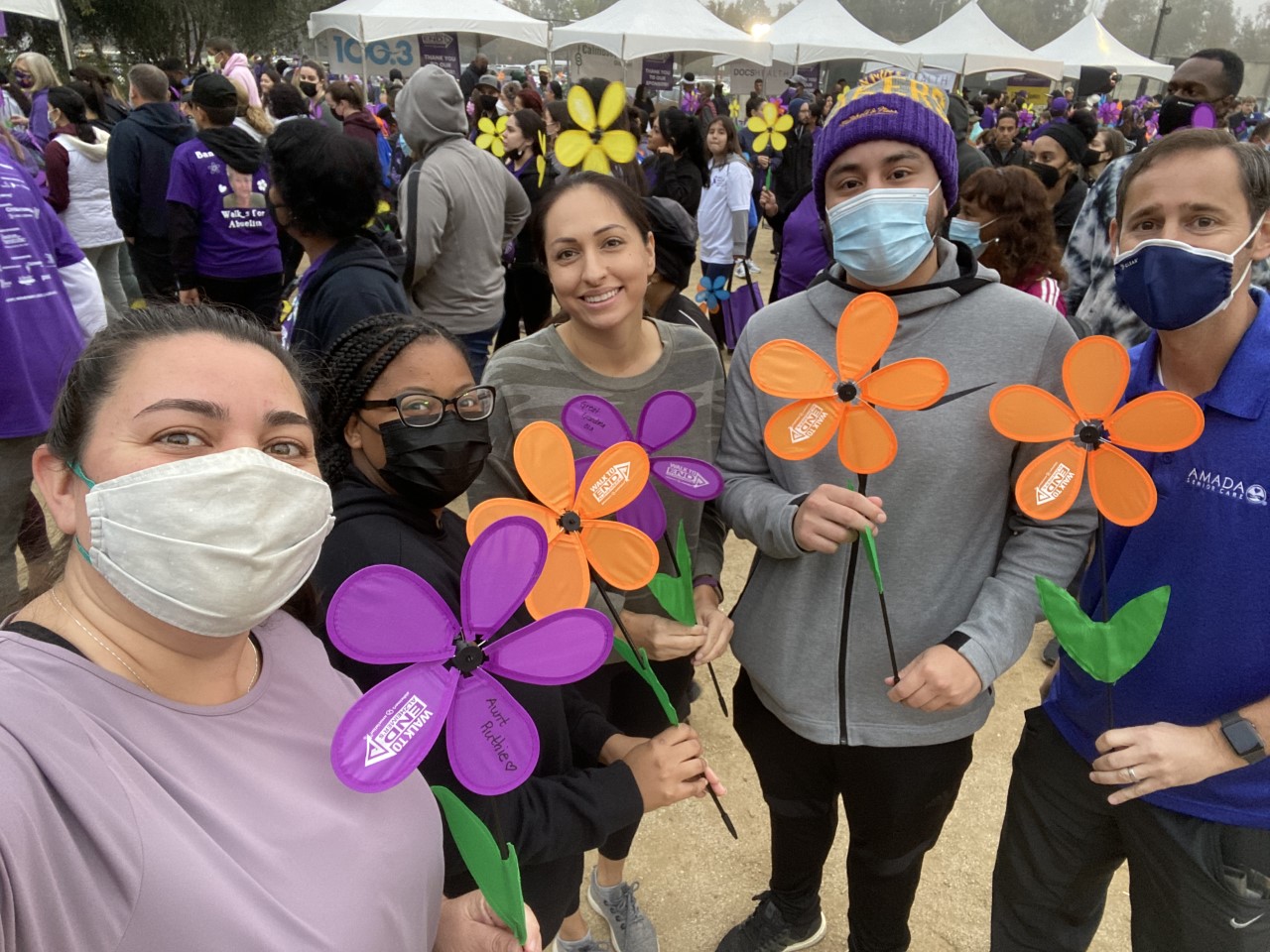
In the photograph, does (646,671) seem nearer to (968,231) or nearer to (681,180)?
(968,231)

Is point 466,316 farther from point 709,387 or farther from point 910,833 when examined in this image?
point 910,833

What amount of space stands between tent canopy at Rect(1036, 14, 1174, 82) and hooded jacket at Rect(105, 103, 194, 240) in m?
21.9

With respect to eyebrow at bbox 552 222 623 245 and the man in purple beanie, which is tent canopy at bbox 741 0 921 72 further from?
the man in purple beanie

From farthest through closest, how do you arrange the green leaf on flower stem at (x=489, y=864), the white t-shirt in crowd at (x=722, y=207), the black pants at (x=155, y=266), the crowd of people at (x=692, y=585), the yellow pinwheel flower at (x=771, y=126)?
the yellow pinwheel flower at (x=771, y=126) < the white t-shirt in crowd at (x=722, y=207) < the black pants at (x=155, y=266) < the green leaf on flower stem at (x=489, y=864) < the crowd of people at (x=692, y=585)

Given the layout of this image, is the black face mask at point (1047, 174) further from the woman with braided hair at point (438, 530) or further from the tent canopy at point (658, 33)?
the tent canopy at point (658, 33)

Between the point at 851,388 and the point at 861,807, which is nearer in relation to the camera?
the point at 851,388

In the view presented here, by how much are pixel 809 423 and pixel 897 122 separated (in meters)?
0.54

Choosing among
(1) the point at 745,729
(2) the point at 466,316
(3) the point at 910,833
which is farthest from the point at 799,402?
(2) the point at 466,316

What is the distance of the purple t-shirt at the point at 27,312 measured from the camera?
7.08 ft

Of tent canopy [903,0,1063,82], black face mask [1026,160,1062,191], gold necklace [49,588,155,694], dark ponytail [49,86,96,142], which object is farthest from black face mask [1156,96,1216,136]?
tent canopy [903,0,1063,82]

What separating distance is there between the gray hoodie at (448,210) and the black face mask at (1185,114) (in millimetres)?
2989

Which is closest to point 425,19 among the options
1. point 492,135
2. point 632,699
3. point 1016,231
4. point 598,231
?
point 492,135

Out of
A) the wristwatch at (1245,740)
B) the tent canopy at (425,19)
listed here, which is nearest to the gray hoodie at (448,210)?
the wristwatch at (1245,740)

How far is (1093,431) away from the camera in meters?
1.10
